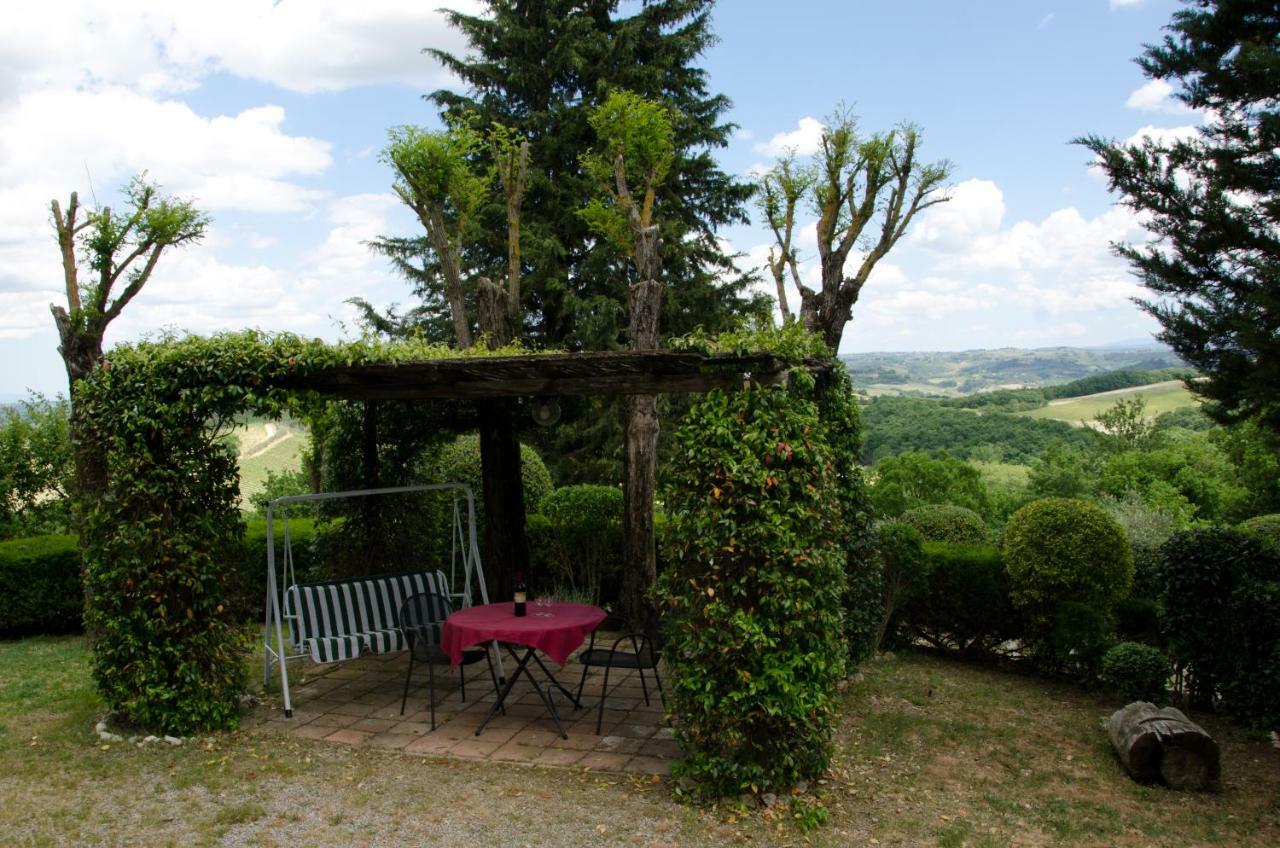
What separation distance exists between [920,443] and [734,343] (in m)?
20.2

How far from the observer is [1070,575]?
788 cm

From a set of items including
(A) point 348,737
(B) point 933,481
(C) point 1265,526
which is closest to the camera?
(A) point 348,737

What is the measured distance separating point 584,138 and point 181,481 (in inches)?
546

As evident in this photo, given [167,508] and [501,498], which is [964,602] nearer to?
[501,498]

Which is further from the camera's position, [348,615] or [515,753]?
[348,615]

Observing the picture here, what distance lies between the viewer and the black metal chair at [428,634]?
6113 mm

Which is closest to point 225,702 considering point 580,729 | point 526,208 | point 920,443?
point 580,729

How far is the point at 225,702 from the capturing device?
607cm

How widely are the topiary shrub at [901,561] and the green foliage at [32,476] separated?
32.9 feet

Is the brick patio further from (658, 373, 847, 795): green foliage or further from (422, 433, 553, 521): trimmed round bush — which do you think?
(422, 433, 553, 521): trimmed round bush

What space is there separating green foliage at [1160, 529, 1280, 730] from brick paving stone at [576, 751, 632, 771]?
15.7 ft

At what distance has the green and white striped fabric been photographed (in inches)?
254

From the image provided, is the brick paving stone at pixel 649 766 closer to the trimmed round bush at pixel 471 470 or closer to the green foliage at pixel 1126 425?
the trimmed round bush at pixel 471 470

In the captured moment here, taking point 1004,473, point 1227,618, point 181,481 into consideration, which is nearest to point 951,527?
point 1227,618
